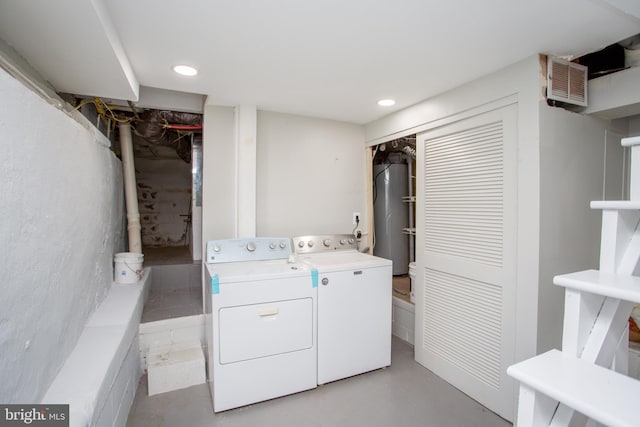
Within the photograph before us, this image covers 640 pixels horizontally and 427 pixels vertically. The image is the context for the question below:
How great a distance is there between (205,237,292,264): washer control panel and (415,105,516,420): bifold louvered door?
114 centimetres

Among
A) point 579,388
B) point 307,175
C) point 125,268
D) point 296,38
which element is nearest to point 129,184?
point 125,268

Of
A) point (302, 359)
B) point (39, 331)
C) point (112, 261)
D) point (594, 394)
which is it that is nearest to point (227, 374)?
point (302, 359)

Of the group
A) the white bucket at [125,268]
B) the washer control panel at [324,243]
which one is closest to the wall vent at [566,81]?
the washer control panel at [324,243]

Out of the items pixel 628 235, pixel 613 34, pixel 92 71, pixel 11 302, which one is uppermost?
pixel 613 34

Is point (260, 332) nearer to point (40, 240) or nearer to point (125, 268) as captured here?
point (40, 240)

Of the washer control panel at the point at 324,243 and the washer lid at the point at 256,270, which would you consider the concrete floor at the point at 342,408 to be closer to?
the washer lid at the point at 256,270

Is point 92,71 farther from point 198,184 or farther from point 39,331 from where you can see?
point 198,184

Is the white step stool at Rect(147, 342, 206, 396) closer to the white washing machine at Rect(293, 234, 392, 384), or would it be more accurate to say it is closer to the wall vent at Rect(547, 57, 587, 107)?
the white washing machine at Rect(293, 234, 392, 384)

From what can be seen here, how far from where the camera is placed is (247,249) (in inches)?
93.4

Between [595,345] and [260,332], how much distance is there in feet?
5.28

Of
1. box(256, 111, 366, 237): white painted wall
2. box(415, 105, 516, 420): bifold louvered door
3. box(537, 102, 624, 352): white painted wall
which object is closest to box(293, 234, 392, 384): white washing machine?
box(415, 105, 516, 420): bifold louvered door

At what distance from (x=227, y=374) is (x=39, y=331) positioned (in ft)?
3.40

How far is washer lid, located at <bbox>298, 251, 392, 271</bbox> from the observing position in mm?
2161

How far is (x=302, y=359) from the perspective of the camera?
2.04 metres
